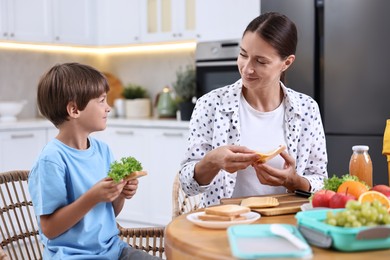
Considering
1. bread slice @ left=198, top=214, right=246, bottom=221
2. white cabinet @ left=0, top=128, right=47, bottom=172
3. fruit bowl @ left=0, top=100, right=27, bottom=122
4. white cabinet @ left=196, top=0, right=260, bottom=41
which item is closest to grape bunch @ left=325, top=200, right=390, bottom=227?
bread slice @ left=198, top=214, right=246, bottom=221

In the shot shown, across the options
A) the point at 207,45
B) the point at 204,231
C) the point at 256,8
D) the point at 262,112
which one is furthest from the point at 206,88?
the point at 204,231

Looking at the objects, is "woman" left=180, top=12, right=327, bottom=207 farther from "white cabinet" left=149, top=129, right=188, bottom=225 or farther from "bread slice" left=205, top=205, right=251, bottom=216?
"white cabinet" left=149, top=129, right=188, bottom=225

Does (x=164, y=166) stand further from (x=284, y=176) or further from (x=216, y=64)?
(x=284, y=176)

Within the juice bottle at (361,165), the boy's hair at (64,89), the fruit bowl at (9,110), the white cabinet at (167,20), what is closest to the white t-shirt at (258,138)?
the juice bottle at (361,165)

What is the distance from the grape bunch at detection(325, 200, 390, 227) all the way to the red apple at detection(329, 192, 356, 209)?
177 millimetres

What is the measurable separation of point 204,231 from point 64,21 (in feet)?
12.7

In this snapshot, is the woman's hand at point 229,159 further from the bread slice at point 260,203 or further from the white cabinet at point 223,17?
the white cabinet at point 223,17

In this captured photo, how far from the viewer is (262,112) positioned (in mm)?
2184

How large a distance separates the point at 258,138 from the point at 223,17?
2408 mm

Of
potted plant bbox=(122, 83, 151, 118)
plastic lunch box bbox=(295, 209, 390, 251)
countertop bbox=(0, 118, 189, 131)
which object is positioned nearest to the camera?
plastic lunch box bbox=(295, 209, 390, 251)

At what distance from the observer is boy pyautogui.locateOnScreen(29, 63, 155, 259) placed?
181 centimetres

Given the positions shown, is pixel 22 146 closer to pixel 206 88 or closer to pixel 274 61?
pixel 206 88

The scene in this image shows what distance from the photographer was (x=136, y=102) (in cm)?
512

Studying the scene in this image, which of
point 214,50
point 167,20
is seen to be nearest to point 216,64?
point 214,50
